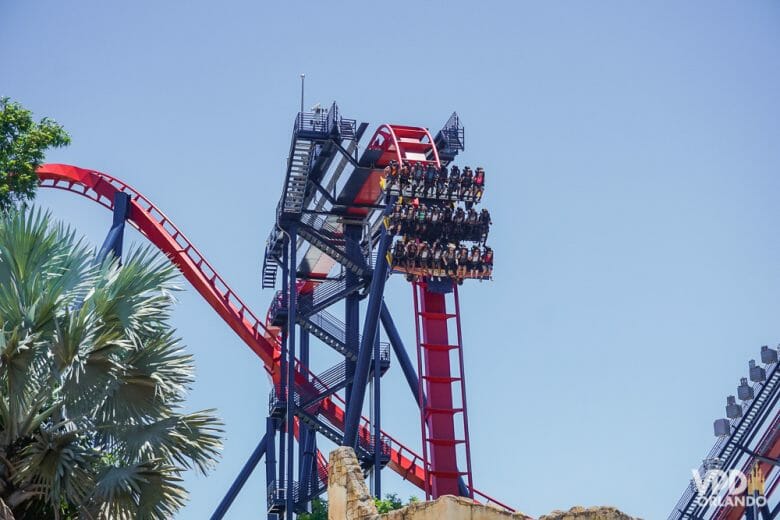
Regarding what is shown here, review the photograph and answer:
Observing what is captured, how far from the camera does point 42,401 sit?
16219 millimetres

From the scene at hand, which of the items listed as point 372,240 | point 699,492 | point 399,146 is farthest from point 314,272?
point 699,492

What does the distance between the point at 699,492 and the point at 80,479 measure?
68.5 feet

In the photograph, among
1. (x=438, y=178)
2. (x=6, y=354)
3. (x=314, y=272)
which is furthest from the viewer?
(x=314, y=272)

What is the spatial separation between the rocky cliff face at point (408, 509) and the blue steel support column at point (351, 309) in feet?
60.4

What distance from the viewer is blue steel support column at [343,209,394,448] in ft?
104

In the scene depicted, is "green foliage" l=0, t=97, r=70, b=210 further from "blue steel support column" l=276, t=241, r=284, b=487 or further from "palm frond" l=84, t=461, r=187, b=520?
"blue steel support column" l=276, t=241, r=284, b=487

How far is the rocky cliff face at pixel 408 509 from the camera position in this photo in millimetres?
15047

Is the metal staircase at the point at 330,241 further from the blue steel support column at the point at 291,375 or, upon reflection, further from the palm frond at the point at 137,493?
the palm frond at the point at 137,493

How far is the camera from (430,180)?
104 feet

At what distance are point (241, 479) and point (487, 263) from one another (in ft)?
32.1

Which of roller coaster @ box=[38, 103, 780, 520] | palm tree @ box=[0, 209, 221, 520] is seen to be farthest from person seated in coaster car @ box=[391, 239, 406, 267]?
palm tree @ box=[0, 209, 221, 520]

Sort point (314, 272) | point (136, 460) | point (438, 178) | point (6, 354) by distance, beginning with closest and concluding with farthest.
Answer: point (6, 354) → point (136, 460) → point (438, 178) → point (314, 272)

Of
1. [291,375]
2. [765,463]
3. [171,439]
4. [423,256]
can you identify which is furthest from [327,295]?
[171,439]

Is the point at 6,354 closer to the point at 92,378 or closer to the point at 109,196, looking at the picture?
the point at 92,378
